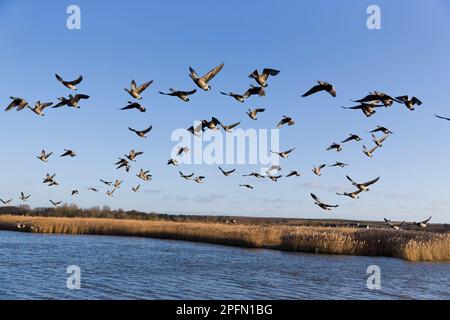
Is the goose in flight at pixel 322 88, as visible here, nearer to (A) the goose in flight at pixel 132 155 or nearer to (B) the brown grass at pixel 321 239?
(A) the goose in flight at pixel 132 155

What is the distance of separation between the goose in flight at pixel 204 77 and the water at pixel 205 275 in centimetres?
1031

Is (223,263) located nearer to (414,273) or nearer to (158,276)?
(158,276)

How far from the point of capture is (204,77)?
1368 cm

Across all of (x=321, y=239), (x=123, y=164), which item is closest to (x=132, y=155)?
(x=123, y=164)

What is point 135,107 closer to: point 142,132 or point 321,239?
point 142,132

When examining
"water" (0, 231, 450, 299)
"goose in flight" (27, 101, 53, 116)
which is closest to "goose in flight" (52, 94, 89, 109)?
"goose in flight" (27, 101, 53, 116)

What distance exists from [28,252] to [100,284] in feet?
45.6

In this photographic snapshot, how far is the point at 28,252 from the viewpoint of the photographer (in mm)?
35094

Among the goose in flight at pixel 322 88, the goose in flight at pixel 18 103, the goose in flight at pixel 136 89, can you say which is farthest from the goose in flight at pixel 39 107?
the goose in flight at pixel 322 88

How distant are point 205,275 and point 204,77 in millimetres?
15413

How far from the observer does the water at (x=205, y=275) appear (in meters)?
22.0
